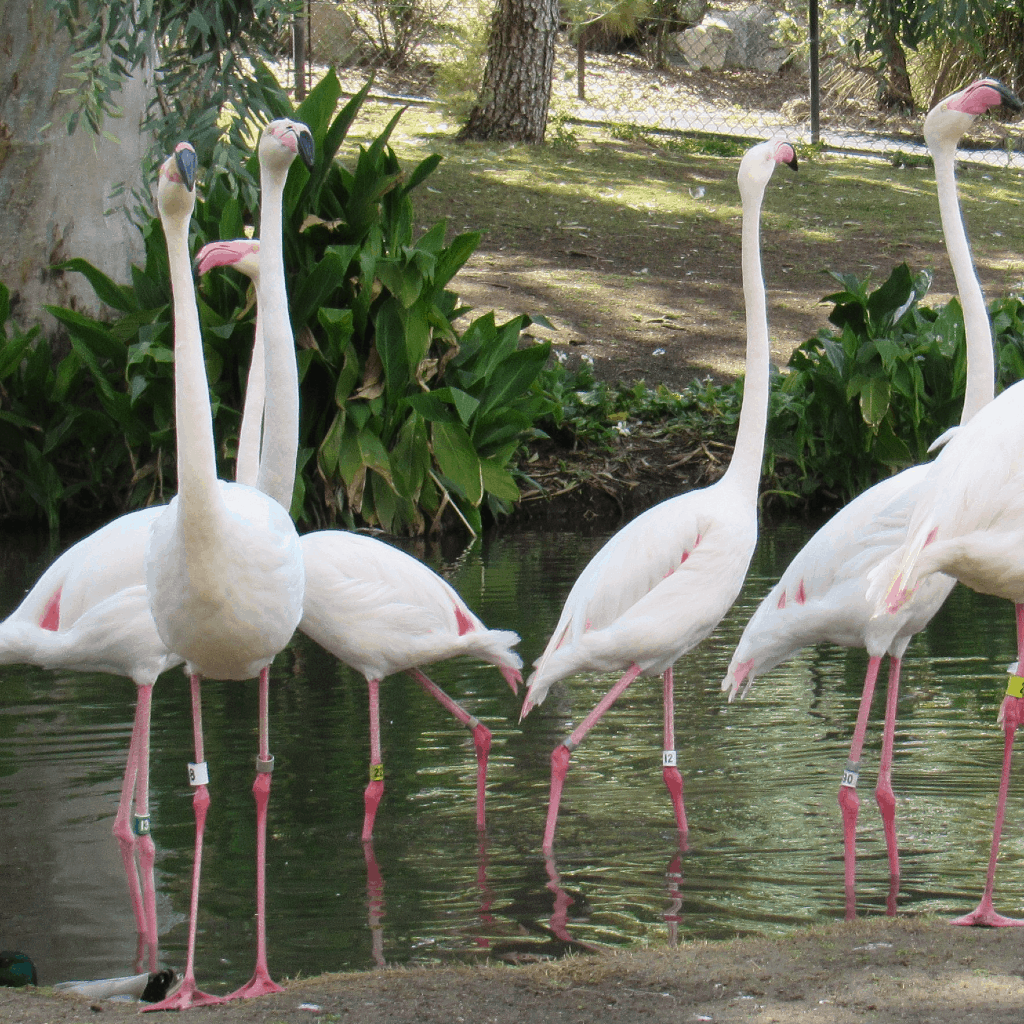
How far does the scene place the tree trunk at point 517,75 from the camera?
52.4 feet

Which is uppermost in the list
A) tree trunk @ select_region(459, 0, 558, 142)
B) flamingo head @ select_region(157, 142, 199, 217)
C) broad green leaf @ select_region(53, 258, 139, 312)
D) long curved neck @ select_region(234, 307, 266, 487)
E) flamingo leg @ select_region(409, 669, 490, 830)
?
tree trunk @ select_region(459, 0, 558, 142)

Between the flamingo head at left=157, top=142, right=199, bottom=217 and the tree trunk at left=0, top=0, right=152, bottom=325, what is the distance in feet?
22.8

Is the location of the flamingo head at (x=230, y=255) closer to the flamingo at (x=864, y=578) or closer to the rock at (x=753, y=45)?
the flamingo at (x=864, y=578)

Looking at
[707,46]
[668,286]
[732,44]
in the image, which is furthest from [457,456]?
[732,44]

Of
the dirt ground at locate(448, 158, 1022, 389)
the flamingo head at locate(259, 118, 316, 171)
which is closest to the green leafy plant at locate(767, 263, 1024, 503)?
the dirt ground at locate(448, 158, 1022, 389)

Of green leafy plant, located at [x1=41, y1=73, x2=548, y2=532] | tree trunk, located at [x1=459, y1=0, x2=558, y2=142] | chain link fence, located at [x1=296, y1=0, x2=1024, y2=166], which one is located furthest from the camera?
chain link fence, located at [x1=296, y1=0, x2=1024, y2=166]

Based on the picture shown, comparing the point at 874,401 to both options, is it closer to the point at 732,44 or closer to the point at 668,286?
the point at 668,286

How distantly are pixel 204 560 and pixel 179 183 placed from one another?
88 centimetres

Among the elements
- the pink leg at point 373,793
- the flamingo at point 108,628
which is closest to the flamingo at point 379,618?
the pink leg at point 373,793

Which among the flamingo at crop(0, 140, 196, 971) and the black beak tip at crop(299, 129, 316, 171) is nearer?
the black beak tip at crop(299, 129, 316, 171)

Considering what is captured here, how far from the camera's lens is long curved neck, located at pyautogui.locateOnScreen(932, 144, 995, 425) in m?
4.59

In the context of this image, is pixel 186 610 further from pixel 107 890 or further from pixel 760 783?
pixel 760 783

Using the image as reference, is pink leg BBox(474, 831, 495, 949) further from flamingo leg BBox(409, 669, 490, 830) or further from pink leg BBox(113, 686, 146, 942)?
pink leg BBox(113, 686, 146, 942)

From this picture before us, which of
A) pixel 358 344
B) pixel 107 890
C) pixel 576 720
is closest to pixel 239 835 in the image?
pixel 107 890
